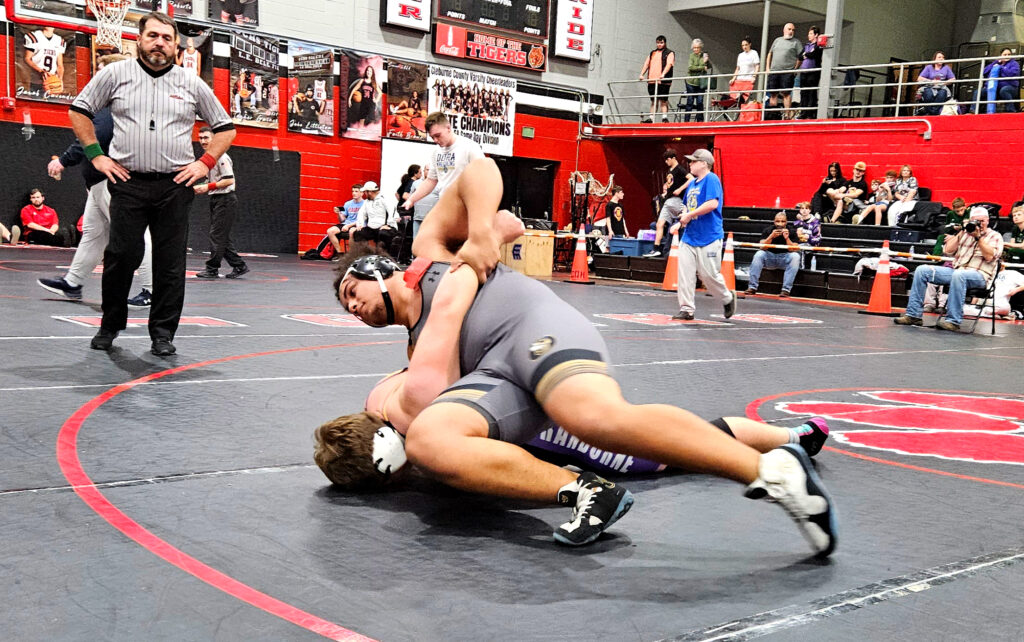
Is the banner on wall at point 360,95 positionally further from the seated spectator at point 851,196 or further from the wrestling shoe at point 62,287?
the wrestling shoe at point 62,287

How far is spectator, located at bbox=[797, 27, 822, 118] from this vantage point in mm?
18953

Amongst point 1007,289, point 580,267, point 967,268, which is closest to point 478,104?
point 580,267

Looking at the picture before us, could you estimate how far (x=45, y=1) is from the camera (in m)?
15.1

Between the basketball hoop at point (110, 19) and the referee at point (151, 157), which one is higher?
the basketball hoop at point (110, 19)

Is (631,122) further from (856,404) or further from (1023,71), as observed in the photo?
(856,404)

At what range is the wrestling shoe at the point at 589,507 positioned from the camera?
93.1 inches

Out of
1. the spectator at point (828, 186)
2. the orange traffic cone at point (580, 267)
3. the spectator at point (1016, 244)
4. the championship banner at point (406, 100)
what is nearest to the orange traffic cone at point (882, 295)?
the spectator at point (1016, 244)

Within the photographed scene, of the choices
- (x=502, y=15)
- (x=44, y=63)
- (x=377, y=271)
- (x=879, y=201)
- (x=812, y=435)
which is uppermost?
(x=502, y=15)

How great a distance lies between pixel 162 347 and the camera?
17.0 ft

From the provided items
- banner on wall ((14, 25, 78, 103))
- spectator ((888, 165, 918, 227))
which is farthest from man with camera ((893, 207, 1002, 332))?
banner on wall ((14, 25, 78, 103))

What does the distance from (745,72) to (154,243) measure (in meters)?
17.5

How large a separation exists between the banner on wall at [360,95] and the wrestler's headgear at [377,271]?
54.4ft

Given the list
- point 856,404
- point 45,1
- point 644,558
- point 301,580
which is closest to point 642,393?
point 856,404

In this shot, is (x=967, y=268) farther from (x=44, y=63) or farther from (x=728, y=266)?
(x=44, y=63)
